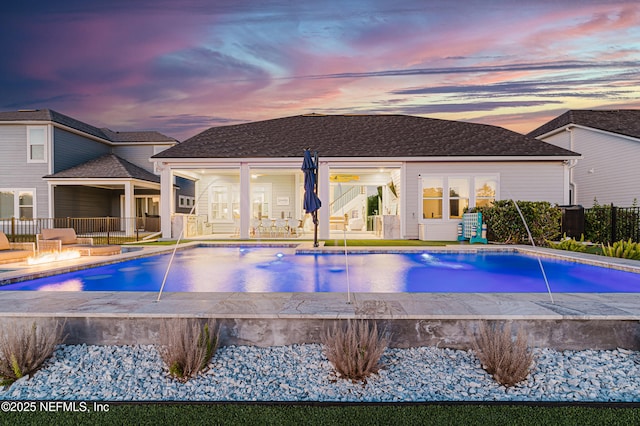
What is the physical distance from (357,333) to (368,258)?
7.15m

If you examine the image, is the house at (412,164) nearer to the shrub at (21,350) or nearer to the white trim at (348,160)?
the white trim at (348,160)

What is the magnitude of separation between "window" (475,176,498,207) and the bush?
1.46 m

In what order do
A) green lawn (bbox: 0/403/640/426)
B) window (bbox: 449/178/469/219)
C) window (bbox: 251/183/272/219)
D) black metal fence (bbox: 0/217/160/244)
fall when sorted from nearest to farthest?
green lawn (bbox: 0/403/640/426) < window (bbox: 449/178/469/219) < black metal fence (bbox: 0/217/160/244) < window (bbox: 251/183/272/219)

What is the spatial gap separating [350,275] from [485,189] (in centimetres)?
989

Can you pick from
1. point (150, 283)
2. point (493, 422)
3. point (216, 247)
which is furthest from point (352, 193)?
point (493, 422)

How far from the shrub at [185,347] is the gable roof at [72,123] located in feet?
64.4

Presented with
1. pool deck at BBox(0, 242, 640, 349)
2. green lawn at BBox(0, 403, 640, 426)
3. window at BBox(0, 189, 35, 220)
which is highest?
window at BBox(0, 189, 35, 220)

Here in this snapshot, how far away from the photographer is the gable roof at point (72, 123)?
18383 mm

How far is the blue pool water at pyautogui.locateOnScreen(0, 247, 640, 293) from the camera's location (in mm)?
6922

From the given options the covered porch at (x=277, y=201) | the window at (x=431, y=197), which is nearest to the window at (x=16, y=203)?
the covered porch at (x=277, y=201)

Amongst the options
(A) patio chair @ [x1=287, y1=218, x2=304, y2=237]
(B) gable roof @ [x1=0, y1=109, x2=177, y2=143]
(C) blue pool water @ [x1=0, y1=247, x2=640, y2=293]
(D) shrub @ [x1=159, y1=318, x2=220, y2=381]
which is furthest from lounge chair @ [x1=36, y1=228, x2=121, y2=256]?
(B) gable roof @ [x1=0, y1=109, x2=177, y2=143]

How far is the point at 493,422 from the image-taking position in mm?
2752

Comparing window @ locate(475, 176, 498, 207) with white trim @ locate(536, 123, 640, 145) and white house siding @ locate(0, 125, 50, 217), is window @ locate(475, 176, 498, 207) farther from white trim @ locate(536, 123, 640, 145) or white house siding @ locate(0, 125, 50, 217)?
white house siding @ locate(0, 125, 50, 217)

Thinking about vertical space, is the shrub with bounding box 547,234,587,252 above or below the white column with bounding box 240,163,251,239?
below
